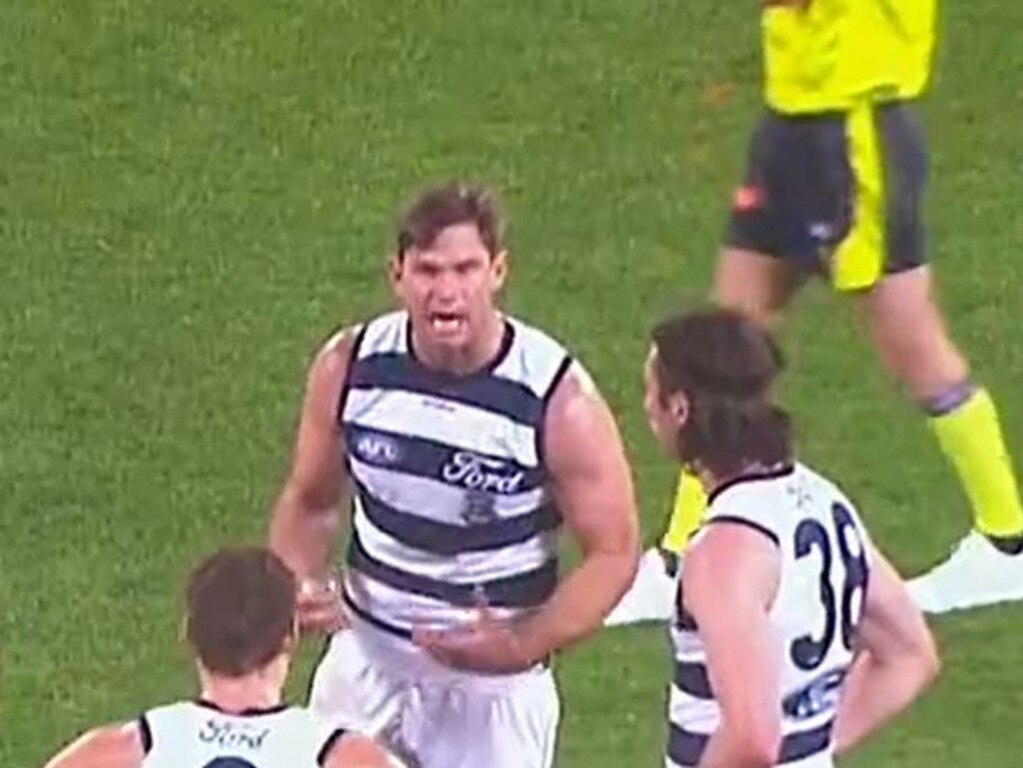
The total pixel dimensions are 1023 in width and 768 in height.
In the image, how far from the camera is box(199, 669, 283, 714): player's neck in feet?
20.0

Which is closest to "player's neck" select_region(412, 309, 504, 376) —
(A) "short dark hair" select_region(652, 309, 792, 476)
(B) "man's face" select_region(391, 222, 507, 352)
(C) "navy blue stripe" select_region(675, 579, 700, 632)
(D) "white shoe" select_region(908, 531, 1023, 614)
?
(B) "man's face" select_region(391, 222, 507, 352)

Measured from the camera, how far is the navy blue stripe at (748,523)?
6.29m

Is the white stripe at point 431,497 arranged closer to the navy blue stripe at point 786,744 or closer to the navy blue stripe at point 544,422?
the navy blue stripe at point 544,422

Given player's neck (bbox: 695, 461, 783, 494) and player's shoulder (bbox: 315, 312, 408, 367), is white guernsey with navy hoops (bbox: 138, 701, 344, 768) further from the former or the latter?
player's shoulder (bbox: 315, 312, 408, 367)

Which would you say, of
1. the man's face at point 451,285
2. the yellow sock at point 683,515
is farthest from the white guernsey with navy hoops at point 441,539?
the yellow sock at point 683,515

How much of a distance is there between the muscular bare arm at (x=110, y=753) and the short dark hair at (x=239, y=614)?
0.17 m

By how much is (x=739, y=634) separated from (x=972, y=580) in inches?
136

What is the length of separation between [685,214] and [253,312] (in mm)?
1495

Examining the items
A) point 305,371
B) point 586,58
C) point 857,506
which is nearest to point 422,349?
point 857,506

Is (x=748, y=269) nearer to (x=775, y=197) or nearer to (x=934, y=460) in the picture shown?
(x=775, y=197)

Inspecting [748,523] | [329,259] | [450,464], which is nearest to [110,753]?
[748,523]

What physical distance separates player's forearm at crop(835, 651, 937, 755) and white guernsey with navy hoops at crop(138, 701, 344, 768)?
1.03 metres

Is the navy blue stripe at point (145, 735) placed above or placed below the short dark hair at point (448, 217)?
below

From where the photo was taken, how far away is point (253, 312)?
1138cm
